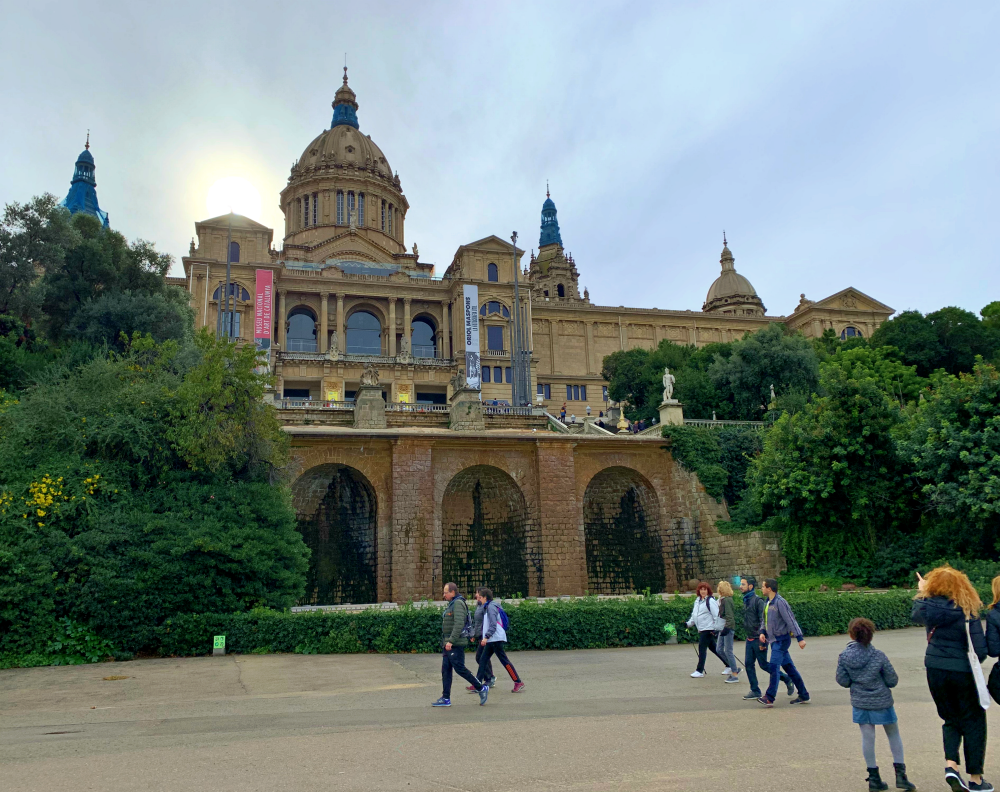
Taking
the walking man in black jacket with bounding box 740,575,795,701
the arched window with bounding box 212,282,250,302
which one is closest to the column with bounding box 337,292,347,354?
the arched window with bounding box 212,282,250,302

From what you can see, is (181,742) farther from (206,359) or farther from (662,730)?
(206,359)

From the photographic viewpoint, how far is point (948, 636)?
592 cm

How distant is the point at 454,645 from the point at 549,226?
8241 cm

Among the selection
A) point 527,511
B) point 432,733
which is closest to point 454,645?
point 432,733

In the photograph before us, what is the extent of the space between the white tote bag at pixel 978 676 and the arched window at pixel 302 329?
180ft

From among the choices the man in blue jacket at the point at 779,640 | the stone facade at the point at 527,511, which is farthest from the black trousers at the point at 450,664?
the stone facade at the point at 527,511

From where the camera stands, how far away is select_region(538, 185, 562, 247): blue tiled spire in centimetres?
8719

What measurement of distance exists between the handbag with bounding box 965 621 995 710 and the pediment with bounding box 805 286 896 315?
72.8 meters

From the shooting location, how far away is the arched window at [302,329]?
57.8 m

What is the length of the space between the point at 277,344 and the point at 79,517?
40.1 metres

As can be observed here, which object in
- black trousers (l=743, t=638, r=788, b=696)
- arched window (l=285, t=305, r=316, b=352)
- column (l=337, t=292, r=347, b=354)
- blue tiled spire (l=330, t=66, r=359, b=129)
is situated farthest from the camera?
blue tiled spire (l=330, t=66, r=359, b=129)

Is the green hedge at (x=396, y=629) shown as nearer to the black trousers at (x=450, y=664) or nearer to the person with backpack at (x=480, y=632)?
the person with backpack at (x=480, y=632)

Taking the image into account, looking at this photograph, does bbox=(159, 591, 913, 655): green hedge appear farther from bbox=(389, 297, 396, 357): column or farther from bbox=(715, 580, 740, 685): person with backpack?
bbox=(389, 297, 396, 357): column

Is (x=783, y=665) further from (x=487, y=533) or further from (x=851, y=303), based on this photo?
(x=851, y=303)
